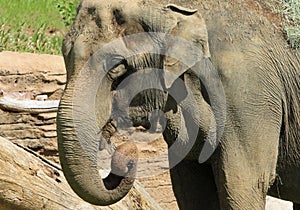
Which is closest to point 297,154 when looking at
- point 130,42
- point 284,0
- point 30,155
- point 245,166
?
point 245,166

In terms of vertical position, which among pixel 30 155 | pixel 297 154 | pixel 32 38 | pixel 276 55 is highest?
pixel 276 55

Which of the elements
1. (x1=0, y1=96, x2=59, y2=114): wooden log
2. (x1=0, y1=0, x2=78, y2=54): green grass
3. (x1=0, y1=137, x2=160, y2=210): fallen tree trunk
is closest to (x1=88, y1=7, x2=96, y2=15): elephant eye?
(x1=0, y1=137, x2=160, y2=210): fallen tree trunk

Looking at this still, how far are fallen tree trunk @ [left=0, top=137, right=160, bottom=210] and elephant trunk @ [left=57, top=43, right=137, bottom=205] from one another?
3.99ft

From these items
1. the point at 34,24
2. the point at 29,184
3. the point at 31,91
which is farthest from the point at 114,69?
the point at 34,24

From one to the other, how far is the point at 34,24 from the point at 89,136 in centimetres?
593

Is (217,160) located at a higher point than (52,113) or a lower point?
higher

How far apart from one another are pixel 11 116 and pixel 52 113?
0.29 m

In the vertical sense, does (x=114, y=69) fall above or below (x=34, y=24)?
above

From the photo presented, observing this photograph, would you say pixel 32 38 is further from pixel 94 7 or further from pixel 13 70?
pixel 94 7

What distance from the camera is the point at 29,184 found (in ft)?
19.7

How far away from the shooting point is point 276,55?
5156mm

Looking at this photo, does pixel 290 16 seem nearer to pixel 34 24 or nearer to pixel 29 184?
pixel 29 184

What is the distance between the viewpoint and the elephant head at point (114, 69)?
4.68m

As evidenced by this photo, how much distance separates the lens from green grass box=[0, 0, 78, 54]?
383 inches
